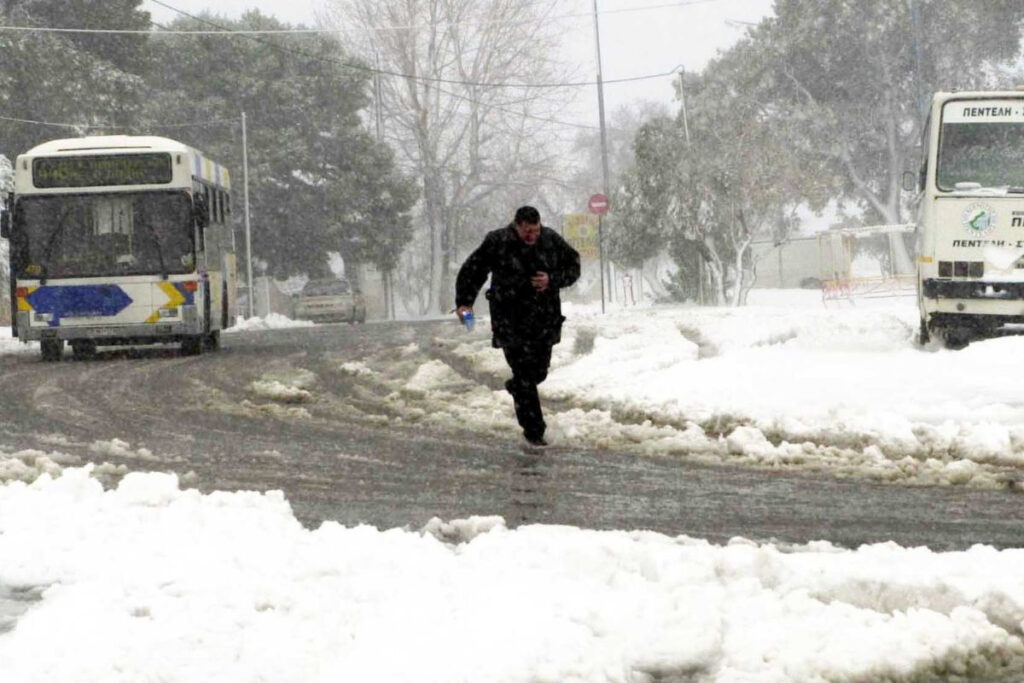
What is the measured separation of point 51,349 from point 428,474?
14670 mm

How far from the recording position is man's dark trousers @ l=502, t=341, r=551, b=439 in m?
10.5

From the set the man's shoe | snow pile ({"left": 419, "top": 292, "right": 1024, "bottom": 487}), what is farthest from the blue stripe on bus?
the man's shoe

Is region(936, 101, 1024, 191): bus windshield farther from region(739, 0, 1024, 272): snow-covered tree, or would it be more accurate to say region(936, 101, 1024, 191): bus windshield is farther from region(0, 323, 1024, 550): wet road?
region(739, 0, 1024, 272): snow-covered tree

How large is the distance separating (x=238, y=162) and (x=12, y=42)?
49.4ft

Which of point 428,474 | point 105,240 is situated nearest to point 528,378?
point 428,474

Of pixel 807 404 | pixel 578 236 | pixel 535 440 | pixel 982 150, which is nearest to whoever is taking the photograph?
pixel 535 440

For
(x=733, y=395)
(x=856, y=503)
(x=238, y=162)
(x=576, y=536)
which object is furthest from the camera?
(x=238, y=162)

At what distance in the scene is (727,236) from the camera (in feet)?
132

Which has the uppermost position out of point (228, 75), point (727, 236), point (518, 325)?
point (228, 75)

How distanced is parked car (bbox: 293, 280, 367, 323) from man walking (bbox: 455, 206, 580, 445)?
37884mm

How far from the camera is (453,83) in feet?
193

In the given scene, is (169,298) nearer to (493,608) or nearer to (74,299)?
(74,299)

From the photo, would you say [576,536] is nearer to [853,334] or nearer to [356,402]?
[356,402]

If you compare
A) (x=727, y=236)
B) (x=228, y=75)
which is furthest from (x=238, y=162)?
(x=727, y=236)
